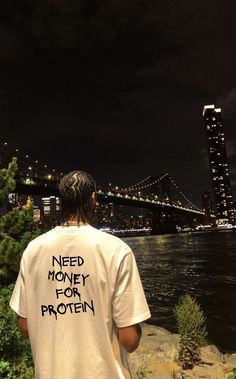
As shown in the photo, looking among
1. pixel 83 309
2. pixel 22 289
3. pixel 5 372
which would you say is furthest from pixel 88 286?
pixel 5 372

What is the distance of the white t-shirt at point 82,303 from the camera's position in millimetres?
1531

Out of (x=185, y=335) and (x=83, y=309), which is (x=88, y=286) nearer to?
(x=83, y=309)

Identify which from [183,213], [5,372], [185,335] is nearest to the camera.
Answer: [5,372]

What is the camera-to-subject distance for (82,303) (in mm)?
1591

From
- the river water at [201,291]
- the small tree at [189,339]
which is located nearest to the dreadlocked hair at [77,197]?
the small tree at [189,339]

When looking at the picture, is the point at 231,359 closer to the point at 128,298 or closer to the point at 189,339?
the point at 189,339

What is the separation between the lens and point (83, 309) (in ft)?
5.21

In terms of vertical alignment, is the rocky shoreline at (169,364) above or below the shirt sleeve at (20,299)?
below

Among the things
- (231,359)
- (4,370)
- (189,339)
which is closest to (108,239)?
(4,370)

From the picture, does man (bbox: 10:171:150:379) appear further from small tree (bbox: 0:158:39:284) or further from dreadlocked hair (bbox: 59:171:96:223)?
small tree (bbox: 0:158:39:284)

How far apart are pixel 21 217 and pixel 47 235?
Result: 502 cm

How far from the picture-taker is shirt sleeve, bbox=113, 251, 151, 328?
1.50m

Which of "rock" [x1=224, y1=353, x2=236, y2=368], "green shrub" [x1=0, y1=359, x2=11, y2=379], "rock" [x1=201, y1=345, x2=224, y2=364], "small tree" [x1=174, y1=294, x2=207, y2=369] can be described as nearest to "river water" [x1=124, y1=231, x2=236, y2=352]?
"rock" [x1=224, y1=353, x2=236, y2=368]

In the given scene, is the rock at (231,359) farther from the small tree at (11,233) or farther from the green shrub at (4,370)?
the green shrub at (4,370)
